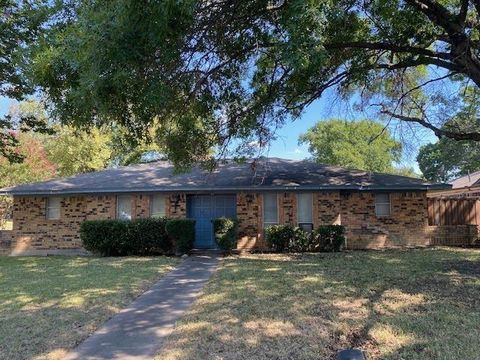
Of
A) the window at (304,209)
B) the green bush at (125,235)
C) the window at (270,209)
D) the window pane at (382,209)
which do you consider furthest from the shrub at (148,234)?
the window pane at (382,209)

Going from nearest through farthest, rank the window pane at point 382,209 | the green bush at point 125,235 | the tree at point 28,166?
1. the green bush at point 125,235
2. the window pane at point 382,209
3. the tree at point 28,166

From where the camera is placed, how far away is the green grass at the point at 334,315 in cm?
564

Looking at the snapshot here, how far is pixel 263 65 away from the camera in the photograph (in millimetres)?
10094

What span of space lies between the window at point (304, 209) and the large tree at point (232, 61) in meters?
5.94

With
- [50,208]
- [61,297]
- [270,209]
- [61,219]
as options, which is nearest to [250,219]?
[270,209]

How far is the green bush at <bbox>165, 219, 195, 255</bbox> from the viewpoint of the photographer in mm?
15508

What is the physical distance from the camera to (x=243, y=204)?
1759 centimetres

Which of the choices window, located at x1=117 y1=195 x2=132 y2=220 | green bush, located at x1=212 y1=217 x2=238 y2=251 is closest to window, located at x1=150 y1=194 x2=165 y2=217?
window, located at x1=117 y1=195 x2=132 y2=220

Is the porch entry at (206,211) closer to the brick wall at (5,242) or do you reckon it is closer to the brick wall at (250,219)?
the brick wall at (250,219)

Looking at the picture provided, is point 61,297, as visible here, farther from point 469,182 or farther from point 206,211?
point 469,182

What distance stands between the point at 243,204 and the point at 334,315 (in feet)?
35.3

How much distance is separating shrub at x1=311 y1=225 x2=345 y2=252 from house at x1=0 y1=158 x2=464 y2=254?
950 millimetres

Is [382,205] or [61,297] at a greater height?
[382,205]

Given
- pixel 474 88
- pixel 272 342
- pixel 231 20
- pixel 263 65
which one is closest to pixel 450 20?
pixel 263 65
